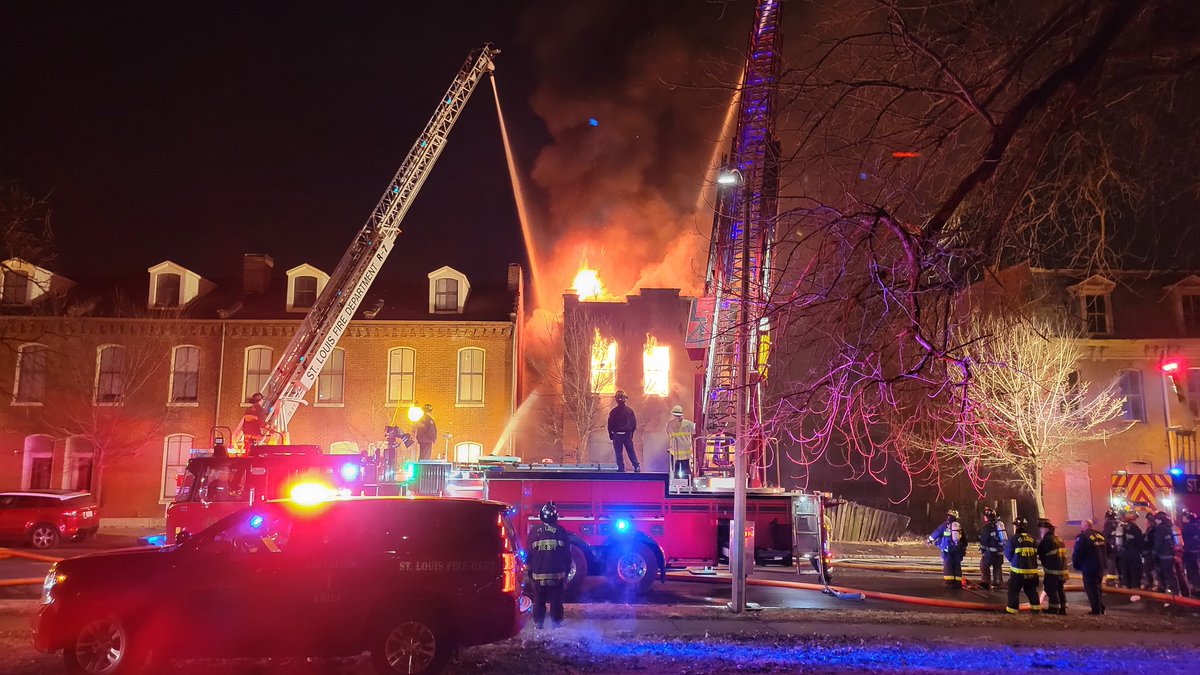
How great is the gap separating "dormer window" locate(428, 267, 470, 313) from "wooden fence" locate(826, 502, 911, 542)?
47.0 ft

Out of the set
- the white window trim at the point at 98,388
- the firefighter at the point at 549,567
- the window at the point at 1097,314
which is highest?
the window at the point at 1097,314

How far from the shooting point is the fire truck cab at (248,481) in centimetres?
1239

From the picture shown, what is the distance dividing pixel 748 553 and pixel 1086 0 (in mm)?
9040

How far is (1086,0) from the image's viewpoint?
516 cm

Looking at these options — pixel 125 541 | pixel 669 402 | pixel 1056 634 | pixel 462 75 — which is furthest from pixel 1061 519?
pixel 125 541

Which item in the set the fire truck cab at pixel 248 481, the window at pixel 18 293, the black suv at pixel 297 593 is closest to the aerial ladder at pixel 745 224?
the black suv at pixel 297 593

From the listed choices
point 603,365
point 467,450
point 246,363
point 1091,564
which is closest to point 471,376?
point 467,450

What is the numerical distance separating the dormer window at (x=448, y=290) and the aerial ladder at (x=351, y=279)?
27.9 ft

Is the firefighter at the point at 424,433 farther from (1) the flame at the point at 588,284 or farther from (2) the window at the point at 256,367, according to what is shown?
(1) the flame at the point at 588,284

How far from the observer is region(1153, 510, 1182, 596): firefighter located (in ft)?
44.5

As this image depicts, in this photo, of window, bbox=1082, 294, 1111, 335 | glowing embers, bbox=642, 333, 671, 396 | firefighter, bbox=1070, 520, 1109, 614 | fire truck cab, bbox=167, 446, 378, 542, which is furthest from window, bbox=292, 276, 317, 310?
window, bbox=1082, 294, 1111, 335

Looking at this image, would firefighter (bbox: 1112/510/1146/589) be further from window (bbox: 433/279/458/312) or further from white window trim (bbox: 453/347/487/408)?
window (bbox: 433/279/458/312)

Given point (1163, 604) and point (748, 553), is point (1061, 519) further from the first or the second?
point (748, 553)

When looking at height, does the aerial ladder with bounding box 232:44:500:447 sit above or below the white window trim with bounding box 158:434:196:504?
above
